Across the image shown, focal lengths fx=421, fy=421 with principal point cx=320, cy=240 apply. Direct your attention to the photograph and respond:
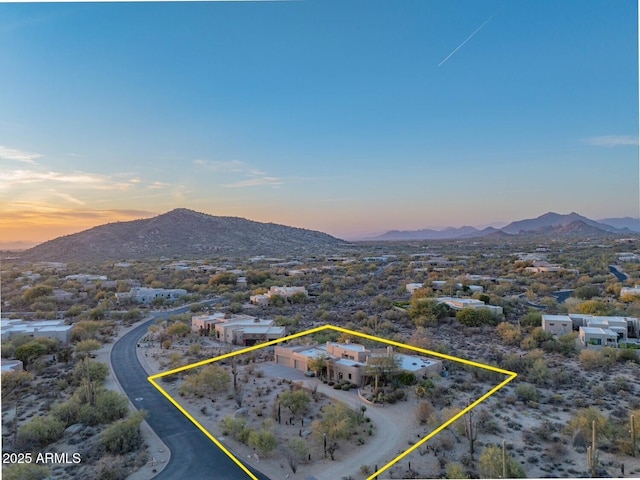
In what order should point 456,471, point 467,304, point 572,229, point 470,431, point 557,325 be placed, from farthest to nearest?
1. point 572,229
2. point 467,304
3. point 557,325
4. point 470,431
5. point 456,471

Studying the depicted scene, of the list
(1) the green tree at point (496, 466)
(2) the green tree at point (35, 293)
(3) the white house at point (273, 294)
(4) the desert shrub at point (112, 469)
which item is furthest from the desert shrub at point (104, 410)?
(2) the green tree at point (35, 293)

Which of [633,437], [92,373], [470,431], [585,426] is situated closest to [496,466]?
[470,431]

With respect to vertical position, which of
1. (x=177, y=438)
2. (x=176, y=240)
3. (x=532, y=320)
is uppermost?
(x=176, y=240)

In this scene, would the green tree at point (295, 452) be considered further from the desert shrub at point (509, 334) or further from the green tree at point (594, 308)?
the green tree at point (594, 308)

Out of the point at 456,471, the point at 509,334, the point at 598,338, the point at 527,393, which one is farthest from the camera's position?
the point at 509,334

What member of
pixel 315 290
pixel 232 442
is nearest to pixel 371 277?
pixel 315 290

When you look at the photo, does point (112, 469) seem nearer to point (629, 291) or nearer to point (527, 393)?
point (527, 393)

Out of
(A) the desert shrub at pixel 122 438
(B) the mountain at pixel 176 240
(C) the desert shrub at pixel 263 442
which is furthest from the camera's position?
(B) the mountain at pixel 176 240
